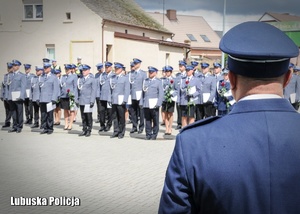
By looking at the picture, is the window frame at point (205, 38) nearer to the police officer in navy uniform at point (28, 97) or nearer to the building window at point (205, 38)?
the building window at point (205, 38)

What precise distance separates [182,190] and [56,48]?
28967 millimetres

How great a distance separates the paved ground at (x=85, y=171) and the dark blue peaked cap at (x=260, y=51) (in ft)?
14.5

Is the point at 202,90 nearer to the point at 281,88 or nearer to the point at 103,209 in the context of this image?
the point at 103,209

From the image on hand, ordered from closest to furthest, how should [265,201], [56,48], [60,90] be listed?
[265,201] → [60,90] → [56,48]

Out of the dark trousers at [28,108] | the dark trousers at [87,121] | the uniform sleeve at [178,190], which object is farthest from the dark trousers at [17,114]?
the uniform sleeve at [178,190]

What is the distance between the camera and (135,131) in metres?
13.7

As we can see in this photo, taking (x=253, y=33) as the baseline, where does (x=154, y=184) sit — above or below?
below

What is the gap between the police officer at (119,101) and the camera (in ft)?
41.2

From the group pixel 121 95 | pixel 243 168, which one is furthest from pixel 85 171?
pixel 243 168

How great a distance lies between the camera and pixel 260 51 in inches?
72.2

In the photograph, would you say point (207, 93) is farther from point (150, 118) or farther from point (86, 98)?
point (86, 98)

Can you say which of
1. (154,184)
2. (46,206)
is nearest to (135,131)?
(154,184)

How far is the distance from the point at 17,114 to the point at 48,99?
126 centimetres

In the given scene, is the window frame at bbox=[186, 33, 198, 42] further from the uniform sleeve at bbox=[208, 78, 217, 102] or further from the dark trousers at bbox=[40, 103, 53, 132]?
the dark trousers at bbox=[40, 103, 53, 132]
